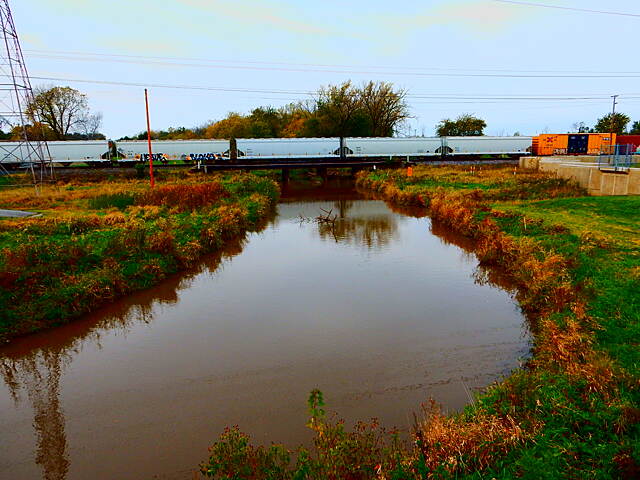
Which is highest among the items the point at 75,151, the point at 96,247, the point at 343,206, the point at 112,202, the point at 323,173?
the point at 75,151

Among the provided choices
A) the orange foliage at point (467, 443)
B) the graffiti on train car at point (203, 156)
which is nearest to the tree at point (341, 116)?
the graffiti on train car at point (203, 156)

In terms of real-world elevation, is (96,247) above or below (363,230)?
above

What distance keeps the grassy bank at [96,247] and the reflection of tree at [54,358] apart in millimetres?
346

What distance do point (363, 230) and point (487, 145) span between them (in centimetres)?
3326

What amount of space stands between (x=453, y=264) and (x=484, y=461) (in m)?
9.58

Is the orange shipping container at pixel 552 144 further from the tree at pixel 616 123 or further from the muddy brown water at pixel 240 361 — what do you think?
the muddy brown water at pixel 240 361

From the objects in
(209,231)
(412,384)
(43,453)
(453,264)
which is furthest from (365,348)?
(209,231)

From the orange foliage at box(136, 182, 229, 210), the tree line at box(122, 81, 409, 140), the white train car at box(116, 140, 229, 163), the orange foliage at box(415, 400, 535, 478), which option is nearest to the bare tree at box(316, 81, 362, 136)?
the tree line at box(122, 81, 409, 140)

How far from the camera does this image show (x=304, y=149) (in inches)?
1774

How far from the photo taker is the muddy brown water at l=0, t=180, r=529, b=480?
5.77 meters

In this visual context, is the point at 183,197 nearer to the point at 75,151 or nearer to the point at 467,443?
the point at 467,443

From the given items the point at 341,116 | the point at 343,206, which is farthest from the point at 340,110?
the point at 343,206

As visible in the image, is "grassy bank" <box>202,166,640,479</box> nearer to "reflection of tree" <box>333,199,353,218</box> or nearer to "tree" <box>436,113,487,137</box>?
"reflection of tree" <box>333,199,353,218</box>

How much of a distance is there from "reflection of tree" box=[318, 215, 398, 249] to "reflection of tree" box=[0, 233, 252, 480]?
730cm
